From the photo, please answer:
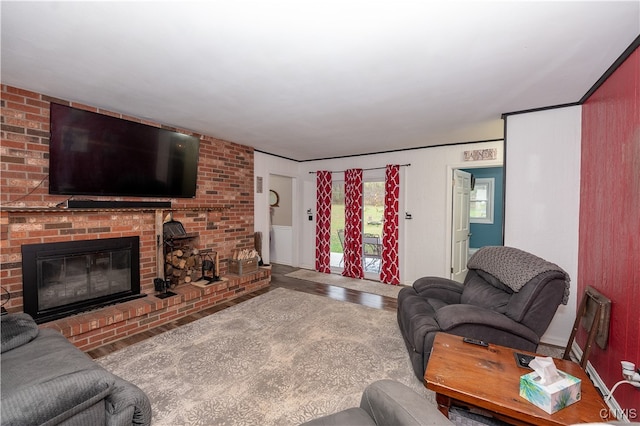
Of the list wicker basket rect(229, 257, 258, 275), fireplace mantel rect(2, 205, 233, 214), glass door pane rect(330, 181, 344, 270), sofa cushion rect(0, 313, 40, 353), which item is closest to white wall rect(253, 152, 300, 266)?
wicker basket rect(229, 257, 258, 275)

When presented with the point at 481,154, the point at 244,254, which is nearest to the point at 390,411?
the point at 244,254

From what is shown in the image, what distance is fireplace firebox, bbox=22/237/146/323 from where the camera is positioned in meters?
2.43

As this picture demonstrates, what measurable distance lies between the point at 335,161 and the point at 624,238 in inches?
168

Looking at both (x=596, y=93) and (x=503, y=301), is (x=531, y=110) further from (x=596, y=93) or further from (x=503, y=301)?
(x=503, y=301)

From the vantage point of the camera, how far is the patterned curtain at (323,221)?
551cm

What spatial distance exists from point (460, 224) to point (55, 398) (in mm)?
4893

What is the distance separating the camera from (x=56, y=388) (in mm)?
1321

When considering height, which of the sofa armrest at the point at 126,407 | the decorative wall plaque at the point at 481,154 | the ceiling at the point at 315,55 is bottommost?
the sofa armrest at the point at 126,407

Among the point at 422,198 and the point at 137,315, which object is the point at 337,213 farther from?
the point at 137,315

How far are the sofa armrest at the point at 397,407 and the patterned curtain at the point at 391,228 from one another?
361 cm

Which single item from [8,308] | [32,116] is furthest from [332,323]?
[32,116]

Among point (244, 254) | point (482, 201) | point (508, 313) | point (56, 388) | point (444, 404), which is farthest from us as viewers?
point (482, 201)

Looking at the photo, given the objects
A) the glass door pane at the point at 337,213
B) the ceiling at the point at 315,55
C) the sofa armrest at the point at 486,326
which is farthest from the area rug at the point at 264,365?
the glass door pane at the point at 337,213

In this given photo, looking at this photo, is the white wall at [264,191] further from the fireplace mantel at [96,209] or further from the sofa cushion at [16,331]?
the sofa cushion at [16,331]
